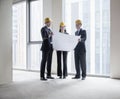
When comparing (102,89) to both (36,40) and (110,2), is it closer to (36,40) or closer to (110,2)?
(110,2)

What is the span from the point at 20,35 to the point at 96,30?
2.96 m

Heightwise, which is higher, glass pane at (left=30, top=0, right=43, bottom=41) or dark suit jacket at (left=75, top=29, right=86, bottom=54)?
glass pane at (left=30, top=0, right=43, bottom=41)

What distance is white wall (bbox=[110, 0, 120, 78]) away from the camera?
558 centimetres

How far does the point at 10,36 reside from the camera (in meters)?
5.07

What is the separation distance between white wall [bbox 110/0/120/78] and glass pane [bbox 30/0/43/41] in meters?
2.57

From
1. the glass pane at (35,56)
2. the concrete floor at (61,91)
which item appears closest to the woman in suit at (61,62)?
the concrete floor at (61,91)

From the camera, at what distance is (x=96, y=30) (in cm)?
613

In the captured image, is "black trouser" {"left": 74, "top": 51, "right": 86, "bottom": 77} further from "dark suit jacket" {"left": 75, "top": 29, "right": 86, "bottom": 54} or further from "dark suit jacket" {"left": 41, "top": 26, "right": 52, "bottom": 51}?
"dark suit jacket" {"left": 41, "top": 26, "right": 52, "bottom": 51}

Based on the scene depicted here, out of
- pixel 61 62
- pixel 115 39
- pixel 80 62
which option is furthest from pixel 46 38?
pixel 115 39

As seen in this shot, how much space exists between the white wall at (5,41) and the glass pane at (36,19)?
2381 millimetres

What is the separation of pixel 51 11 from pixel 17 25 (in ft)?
6.14

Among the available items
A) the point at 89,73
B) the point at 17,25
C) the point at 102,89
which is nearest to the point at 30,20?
the point at 17,25

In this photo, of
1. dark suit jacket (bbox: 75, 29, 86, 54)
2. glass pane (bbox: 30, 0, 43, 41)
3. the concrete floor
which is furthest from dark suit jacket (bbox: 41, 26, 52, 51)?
glass pane (bbox: 30, 0, 43, 41)

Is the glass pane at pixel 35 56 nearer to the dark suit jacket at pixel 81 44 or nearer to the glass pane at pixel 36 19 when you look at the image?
the glass pane at pixel 36 19
